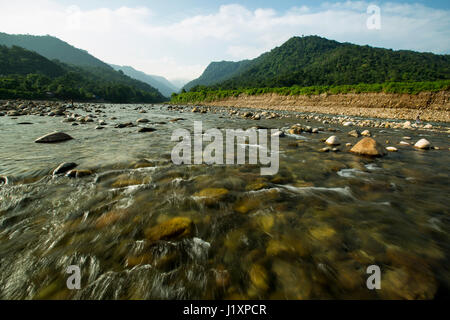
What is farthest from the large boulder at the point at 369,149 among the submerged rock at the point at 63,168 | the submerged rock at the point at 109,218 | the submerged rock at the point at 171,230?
the submerged rock at the point at 63,168

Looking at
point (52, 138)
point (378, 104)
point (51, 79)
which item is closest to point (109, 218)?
point (52, 138)

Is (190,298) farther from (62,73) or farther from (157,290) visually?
(62,73)

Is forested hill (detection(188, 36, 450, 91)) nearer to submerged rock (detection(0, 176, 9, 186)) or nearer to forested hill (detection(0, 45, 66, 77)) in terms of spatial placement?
submerged rock (detection(0, 176, 9, 186))

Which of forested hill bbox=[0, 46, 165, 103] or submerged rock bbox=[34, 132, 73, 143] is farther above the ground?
forested hill bbox=[0, 46, 165, 103]

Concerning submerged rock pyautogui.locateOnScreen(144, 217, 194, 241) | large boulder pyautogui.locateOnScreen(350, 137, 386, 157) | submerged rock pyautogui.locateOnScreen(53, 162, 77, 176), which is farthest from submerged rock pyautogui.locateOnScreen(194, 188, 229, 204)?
large boulder pyautogui.locateOnScreen(350, 137, 386, 157)

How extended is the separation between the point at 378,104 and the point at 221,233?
40066 mm

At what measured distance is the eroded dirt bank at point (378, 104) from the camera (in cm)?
2507

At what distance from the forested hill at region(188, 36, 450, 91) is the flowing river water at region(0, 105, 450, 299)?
68.6 meters

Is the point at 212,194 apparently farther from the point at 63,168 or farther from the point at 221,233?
the point at 63,168

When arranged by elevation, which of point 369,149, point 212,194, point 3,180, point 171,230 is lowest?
point 171,230

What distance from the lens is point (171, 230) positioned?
2539mm

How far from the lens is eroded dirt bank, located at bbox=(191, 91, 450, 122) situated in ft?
82.2

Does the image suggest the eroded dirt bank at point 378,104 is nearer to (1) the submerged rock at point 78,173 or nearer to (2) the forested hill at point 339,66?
(2) the forested hill at point 339,66

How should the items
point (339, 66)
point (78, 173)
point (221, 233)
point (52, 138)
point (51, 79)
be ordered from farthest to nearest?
1. point (339, 66)
2. point (51, 79)
3. point (52, 138)
4. point (78, 173)
5. point (221, 233)
